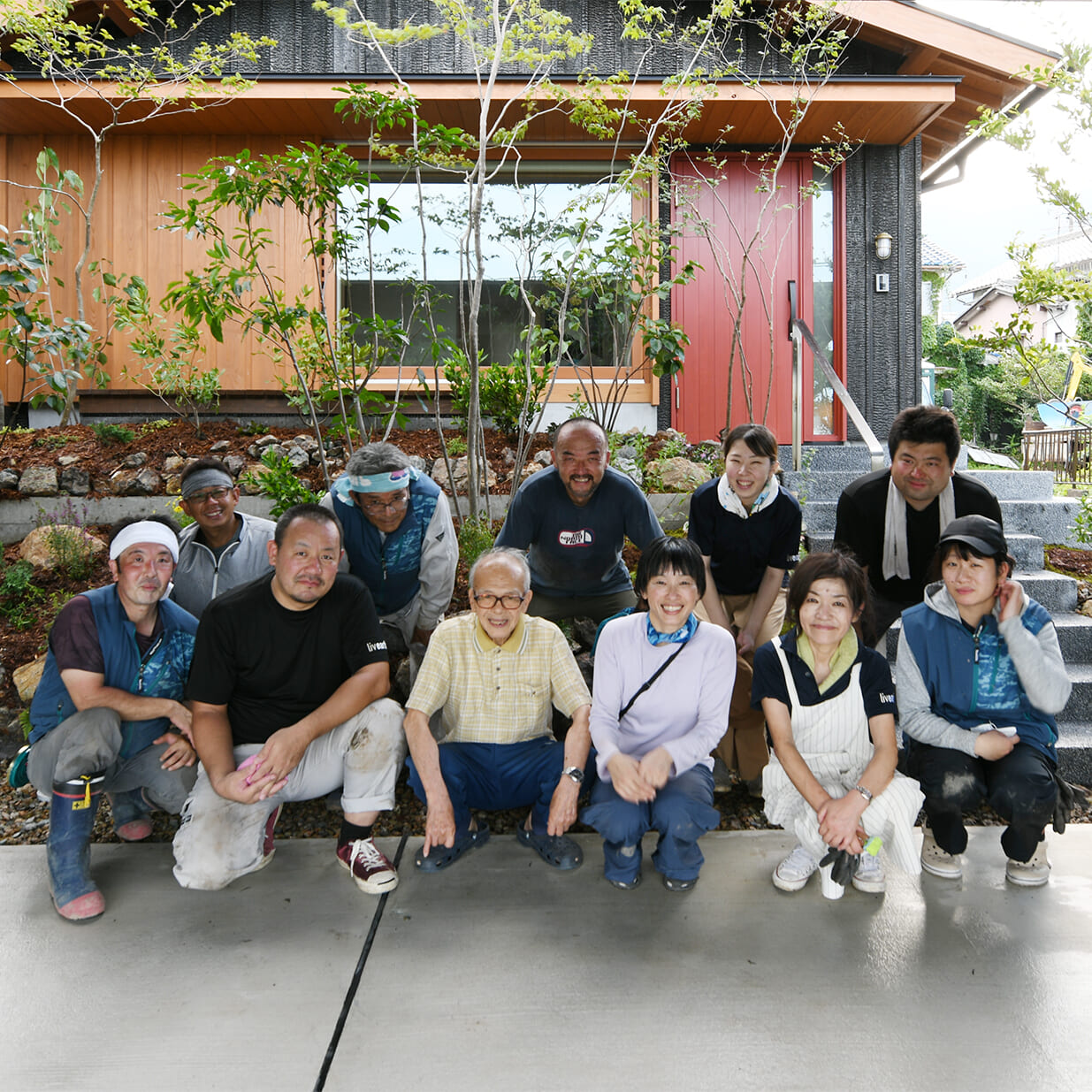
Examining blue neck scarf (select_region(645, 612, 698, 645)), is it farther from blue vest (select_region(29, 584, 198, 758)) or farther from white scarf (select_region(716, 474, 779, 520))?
blue vest (select_region(29, 584, 198, 758))

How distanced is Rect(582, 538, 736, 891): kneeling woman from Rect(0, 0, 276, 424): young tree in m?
5.16

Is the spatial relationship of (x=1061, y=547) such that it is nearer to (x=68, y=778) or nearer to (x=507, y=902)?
(x=507, y=902)

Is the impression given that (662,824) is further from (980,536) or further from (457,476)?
(457,476)

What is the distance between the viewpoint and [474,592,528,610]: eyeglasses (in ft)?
8.68

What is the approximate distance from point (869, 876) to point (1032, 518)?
3375 mm

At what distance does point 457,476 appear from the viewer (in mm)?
5551

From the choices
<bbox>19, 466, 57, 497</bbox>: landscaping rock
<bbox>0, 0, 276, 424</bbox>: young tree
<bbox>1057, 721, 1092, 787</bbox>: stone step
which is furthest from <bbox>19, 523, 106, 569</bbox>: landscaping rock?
<bbox>1057, 721, 1092, 787</bbox>: stone step

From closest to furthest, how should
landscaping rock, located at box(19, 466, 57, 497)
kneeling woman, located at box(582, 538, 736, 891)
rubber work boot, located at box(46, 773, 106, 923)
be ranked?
rubber work boot, located at box(46, 773, 106, 923)
kneeling woman, located at box(582, 538, 736, 891)
landscaping rock, located at box(19, 466, 57, 497)

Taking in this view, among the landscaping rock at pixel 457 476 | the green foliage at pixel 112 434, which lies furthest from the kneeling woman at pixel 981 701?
the green foliage at pixel 112 434

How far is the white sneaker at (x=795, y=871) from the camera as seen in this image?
252 centimetres

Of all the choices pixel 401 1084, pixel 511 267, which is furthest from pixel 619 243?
pixel 401 1084

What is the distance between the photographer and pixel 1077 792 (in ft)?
10.5

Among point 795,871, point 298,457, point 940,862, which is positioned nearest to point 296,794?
point 795,871

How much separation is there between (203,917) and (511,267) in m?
6.33
